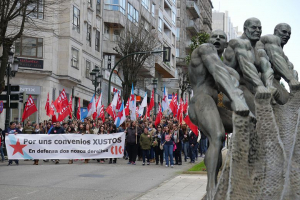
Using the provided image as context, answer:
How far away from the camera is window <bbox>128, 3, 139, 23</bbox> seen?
57.2 metres

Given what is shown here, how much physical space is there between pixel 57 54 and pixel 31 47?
2.42m

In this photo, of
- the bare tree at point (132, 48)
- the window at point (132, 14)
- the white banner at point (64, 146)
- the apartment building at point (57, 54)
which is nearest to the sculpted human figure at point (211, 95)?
the white banner at point (64, 146)

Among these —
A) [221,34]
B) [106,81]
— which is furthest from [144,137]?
[106,81]

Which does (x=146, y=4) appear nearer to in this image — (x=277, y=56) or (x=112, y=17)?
(x=112, y=17)

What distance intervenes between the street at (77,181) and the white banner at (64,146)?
963 millimetres

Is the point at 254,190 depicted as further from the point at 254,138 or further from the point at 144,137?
the point at 144,137

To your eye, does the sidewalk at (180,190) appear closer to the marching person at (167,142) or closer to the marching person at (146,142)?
the marching person at (167,142)

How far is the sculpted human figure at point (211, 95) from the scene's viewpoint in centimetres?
826

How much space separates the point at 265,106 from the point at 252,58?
1177 mm

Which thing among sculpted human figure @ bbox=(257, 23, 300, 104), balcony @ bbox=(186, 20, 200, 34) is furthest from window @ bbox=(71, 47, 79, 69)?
balcony @ bbox=(186, 20, 200, 34)

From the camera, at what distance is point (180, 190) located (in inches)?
570

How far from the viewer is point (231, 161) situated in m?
7.54

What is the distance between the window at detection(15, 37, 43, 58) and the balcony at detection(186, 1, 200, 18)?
52.6 m

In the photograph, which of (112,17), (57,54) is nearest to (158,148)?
(57,54)
